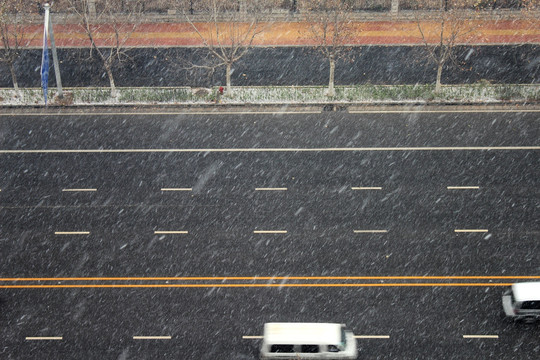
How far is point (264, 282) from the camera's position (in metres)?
23.0

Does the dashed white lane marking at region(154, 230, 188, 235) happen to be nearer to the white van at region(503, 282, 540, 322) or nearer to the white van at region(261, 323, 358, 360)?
the white van at region(261, 323, 358, 360)

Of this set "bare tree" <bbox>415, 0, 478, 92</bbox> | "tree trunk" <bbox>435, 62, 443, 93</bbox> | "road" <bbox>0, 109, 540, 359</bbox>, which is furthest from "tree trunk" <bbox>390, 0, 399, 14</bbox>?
"road" <bbox>0, 109, 540, 359</bbox>

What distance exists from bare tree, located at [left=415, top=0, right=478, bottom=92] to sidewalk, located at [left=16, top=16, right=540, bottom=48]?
19 centimetres

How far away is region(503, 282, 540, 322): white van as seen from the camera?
20703 mm

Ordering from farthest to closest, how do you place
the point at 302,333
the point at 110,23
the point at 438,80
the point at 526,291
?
1. the point at 110,23
2. the point at 438,80
3. the point at 526,291
4. the point at 302,333

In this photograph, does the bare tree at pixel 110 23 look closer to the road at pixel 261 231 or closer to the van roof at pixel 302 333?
the road at pixel 261 231

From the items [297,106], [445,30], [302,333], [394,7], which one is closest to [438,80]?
[297,106]

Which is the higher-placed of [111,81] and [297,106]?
[111,81]

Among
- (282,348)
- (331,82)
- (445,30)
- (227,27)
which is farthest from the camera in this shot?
(227,27)

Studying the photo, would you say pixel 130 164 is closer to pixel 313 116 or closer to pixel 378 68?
pixel 313 116

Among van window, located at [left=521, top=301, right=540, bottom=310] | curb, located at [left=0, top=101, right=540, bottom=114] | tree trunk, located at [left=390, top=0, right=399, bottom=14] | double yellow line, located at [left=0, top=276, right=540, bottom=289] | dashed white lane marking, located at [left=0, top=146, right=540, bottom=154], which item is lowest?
double yellow line, located at [left=0, top=276, right=540, bottom=289]

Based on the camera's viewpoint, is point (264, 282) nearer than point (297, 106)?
Yes

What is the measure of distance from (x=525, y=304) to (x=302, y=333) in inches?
301

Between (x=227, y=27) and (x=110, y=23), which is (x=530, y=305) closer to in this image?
(x=227, y=27)
